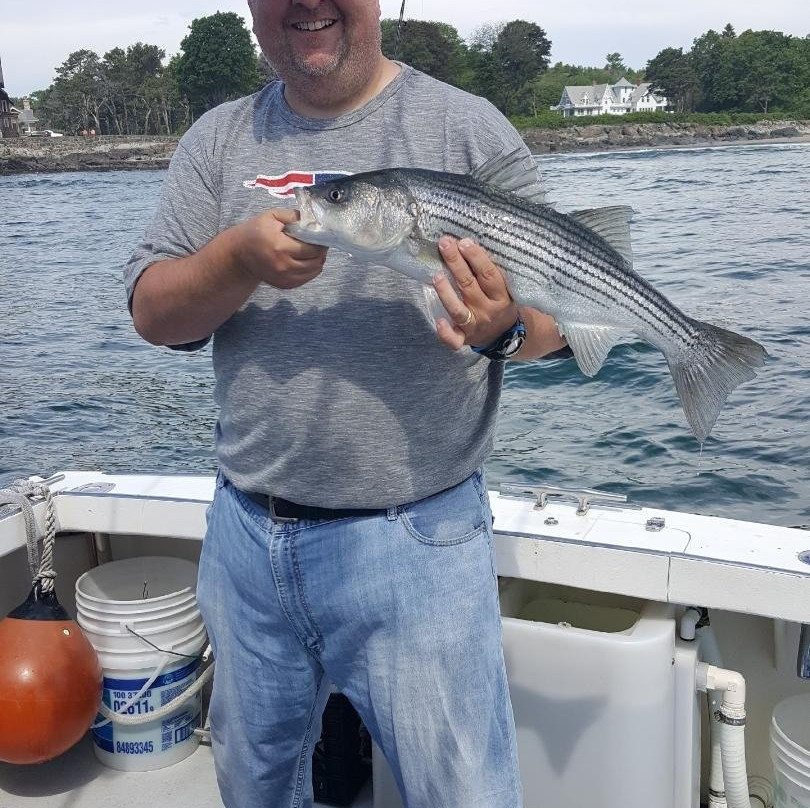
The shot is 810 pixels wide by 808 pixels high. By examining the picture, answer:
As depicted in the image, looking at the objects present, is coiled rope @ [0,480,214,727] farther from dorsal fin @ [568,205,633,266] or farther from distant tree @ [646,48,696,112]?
distant tree @ [646,48,696,112]

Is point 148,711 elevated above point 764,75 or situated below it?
below

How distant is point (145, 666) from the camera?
133 inches

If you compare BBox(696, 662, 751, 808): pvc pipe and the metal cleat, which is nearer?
BBox(696, 662, 751, 808): pvc pipe

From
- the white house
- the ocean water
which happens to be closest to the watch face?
the ocean water

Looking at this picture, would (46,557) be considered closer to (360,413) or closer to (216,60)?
(360,413)

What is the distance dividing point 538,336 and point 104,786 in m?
2.38

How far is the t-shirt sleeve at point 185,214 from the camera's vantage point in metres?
2.15

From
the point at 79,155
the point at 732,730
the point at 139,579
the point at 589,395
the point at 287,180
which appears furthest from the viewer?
the point at 79,155

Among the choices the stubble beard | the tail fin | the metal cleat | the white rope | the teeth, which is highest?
the teeth

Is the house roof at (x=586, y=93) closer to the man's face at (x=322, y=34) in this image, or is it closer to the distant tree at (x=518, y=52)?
the distant tree at (x=518, y=52)

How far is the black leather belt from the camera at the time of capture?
6.84ft

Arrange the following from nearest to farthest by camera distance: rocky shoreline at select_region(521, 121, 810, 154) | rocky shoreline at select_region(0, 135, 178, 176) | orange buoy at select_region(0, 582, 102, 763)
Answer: orange buoy at select_region(0, 582, 102, 763)
rocky shoreline at select_region(0, 135, 178, 176)
rocky shoreline at select_region(521, 121, 810, 154)

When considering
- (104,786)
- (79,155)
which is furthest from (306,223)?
(79,155)

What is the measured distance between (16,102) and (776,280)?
13383 centimetres
